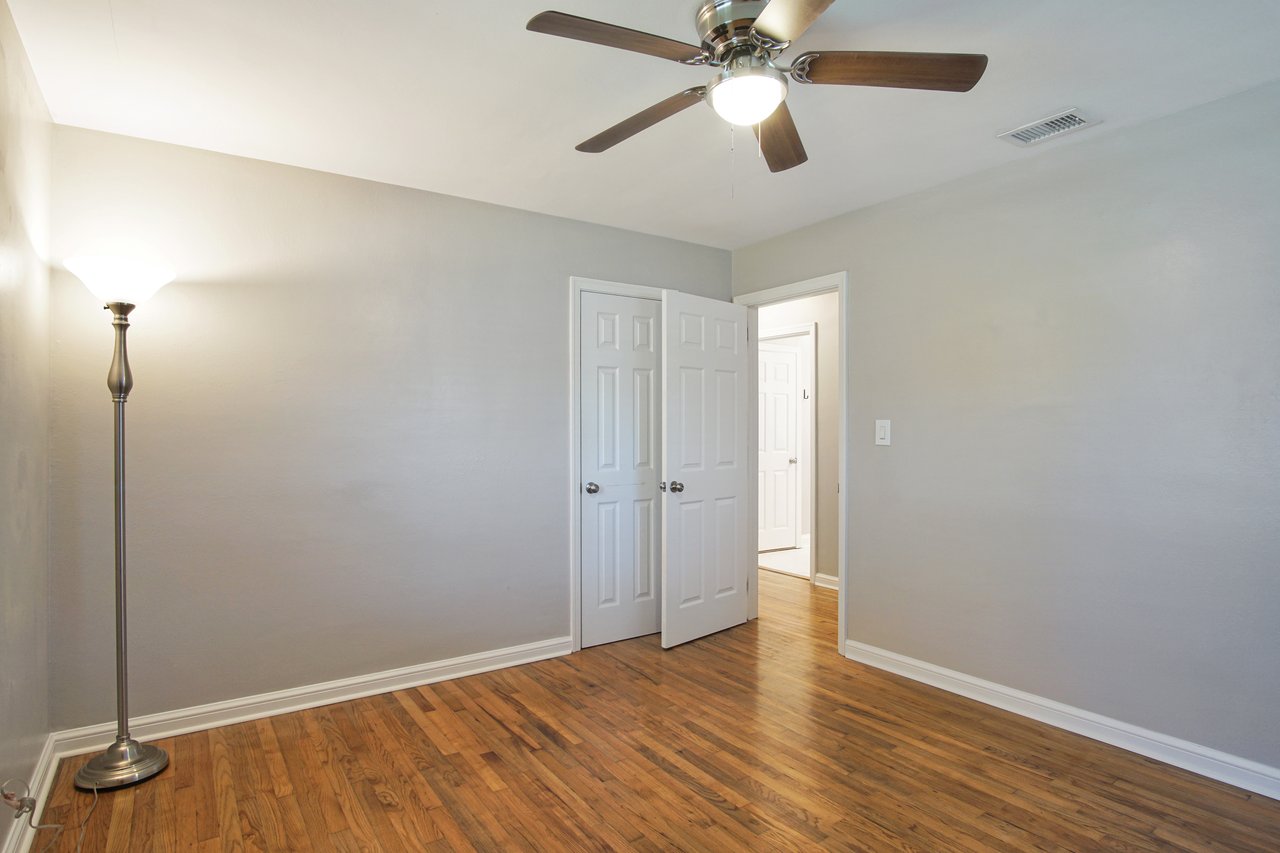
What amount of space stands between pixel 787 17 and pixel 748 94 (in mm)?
210

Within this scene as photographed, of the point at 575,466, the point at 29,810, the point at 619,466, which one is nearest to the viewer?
the point at 29,810

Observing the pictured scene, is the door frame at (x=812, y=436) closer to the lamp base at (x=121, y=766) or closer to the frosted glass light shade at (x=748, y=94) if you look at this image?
the frosted glass light shade at (x=748, y=94)

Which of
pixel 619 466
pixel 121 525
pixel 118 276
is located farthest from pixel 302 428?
pixel 619 466

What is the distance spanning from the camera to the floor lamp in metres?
2.21

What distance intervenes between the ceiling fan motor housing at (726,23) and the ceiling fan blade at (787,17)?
46mm

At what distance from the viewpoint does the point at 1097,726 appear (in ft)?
8.40

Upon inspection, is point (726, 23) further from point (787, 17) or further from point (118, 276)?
point (118, 276)

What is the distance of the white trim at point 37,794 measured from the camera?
1.78m

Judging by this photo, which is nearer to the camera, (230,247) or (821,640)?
(230,247)

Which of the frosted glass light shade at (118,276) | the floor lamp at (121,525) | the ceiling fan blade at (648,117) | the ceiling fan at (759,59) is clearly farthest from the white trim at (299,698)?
the ceiling fan at (759,59)

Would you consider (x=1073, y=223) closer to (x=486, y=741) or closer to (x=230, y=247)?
(x=486, y=741)

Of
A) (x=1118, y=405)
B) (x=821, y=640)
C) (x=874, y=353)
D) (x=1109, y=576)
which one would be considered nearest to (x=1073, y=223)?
(x=1118, y=405)

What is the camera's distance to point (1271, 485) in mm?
2188

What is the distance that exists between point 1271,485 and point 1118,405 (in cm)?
52
